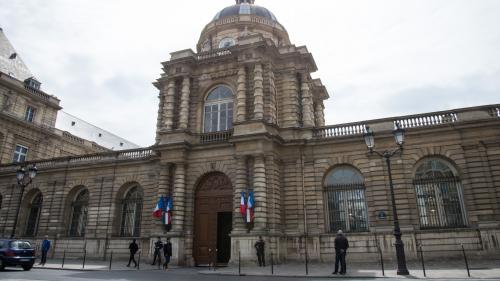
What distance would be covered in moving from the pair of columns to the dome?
31.8ft

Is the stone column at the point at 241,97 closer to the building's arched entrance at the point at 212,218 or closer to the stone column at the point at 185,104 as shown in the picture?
the stone column at the point at 185,104

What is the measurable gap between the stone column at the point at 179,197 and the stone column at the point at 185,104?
279 cm

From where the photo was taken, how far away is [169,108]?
24.7 meters

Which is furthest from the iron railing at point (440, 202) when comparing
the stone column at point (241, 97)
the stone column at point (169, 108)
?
the stone column at point (169, 108)

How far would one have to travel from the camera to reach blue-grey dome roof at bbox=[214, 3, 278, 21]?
31562 mm

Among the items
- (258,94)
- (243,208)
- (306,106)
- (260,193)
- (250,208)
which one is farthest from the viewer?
(306,106)

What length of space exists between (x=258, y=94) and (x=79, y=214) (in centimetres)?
1681

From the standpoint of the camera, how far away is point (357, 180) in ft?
70.6

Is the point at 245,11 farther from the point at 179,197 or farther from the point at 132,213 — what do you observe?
the point at 132,213

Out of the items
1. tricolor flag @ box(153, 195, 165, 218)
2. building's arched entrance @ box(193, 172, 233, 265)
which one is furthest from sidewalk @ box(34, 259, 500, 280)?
tricolor flag @ box(153, 195, 165, 218)

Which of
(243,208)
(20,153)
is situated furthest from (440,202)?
(20,153)

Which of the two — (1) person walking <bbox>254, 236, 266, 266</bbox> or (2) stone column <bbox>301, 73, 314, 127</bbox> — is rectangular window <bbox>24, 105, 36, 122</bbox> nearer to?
(2) stone column <bbox>301, 73, 314, 127</bbox>

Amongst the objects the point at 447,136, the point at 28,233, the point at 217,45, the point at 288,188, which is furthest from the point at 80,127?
the point at 447,136

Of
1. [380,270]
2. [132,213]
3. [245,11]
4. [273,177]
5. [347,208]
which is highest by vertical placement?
[245,11]
